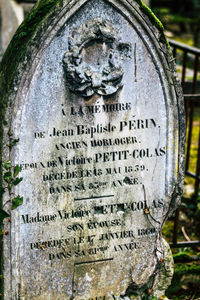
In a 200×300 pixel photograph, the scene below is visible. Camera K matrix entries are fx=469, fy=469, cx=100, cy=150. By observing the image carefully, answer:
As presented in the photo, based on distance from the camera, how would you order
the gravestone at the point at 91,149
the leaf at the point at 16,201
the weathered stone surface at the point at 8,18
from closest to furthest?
the gravestone at the point at 91,149 → the leaf at the point at 16,201 → the weathered stone surface at the point at 8,18

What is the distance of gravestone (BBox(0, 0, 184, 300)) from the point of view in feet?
9.68

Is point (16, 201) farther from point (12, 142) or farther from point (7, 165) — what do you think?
point (12, 142)

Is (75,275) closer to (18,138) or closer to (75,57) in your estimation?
(18,138)

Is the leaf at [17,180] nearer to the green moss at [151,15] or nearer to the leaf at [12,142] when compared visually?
the leaf at [12,142]

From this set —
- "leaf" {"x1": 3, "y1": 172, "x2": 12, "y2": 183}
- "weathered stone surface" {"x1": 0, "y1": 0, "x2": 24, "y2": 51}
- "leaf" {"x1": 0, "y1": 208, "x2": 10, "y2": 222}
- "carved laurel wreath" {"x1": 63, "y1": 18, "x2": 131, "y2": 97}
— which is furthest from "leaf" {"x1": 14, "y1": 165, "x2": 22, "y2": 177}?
"weathered stone surface" {"x1": 0, "y1": 0, "x2": 24, "y2": 51}

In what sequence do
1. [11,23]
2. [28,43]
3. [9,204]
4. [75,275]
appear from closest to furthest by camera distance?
1. [28,43]
2. [9,204]
3. [75,275]
4. [11,23]

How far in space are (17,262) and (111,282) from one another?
29.2 inches

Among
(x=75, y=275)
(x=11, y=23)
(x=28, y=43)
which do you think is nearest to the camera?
(x=28, y=43)

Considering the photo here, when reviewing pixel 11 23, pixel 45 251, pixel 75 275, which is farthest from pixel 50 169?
pixel 11 23

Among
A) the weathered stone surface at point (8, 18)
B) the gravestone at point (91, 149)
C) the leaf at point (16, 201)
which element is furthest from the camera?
the weathered stone surface at point (8, 18)

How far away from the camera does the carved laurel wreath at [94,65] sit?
Result: 296 centimetres

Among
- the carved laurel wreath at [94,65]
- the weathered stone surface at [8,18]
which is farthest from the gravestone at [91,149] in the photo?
the weathered stone surface at [8,18]

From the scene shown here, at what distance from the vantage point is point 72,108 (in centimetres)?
308

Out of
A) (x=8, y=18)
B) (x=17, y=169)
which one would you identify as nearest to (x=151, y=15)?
(x=17, y=169)
